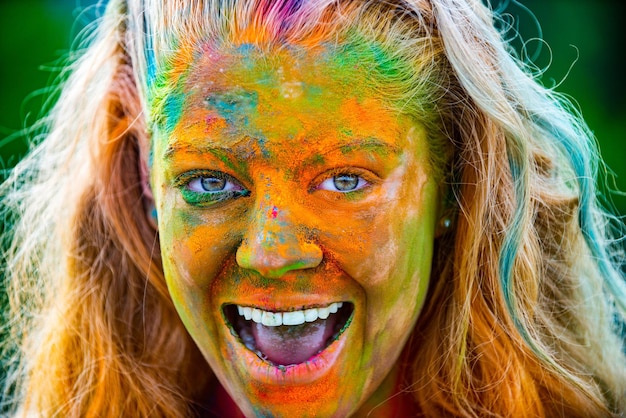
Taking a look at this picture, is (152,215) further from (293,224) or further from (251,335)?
(293,224)

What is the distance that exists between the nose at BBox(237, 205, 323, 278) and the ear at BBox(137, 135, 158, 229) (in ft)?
1.41

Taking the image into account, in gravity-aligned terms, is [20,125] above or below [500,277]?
above

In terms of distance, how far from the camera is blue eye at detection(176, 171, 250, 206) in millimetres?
1617

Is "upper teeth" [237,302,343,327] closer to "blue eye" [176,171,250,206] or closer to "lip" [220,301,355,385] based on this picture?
"lip" [220,301,355,385]

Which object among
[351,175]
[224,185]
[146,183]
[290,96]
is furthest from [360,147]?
[146,183]

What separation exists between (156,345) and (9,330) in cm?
47

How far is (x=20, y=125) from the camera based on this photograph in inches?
151

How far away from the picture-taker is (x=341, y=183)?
1.59 meters

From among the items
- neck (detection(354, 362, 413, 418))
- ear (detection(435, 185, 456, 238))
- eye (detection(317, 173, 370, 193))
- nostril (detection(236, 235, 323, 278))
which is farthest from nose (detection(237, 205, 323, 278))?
neck (detection(354, 362, 413, 418))

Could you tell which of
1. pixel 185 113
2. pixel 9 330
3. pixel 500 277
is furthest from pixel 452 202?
pixel 9 330

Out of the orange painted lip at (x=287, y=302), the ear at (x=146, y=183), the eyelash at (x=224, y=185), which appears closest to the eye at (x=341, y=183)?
the eyelash at (x=224, y=185)

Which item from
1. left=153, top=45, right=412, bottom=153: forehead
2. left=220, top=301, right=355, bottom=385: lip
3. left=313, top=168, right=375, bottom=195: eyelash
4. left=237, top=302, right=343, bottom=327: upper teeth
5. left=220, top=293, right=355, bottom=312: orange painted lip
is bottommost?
left=220, top=301, right=355, bottom=385: lip

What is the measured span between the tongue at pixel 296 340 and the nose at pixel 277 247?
0.55ft

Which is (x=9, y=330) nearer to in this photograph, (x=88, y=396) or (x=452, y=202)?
(x=88, y=396)
